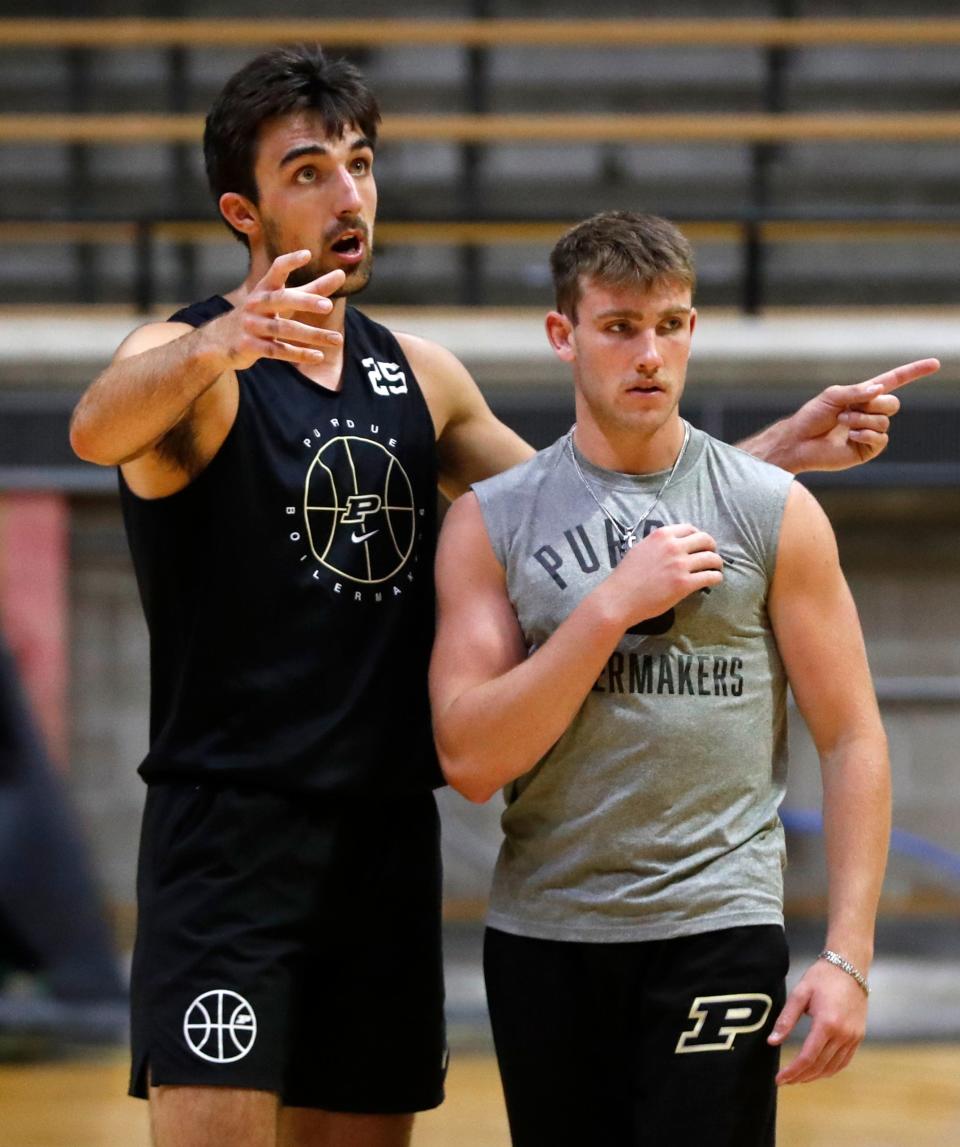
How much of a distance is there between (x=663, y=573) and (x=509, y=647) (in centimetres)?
25

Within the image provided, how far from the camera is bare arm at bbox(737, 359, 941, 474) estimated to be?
229 centimetres

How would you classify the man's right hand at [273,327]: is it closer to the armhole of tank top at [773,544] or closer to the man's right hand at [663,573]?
the man's right hand at [663,573]

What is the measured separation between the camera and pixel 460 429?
8.13 ft

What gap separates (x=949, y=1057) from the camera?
16.0 ft

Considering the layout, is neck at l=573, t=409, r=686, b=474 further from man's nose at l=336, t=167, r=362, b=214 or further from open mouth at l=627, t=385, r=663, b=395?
man's nose at l=336, t=167, r=362, b=214

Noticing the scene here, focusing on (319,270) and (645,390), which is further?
(319,270)

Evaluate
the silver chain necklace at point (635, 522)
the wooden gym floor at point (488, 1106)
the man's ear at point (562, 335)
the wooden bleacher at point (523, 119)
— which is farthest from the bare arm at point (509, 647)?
the wooden bleacher at point (523, 119)

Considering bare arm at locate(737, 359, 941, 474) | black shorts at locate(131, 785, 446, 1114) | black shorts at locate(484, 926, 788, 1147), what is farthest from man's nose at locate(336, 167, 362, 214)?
black shorts at locate(484, 926, 788, 1147)

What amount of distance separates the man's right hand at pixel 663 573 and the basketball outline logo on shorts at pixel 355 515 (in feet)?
1.45

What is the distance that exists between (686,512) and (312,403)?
541 mm

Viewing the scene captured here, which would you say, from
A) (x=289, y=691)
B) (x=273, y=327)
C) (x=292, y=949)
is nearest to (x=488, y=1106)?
(x=292, y=949)

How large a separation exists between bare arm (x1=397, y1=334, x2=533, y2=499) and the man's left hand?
2.90ft

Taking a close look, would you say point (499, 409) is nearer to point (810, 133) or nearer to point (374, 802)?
point (810, 133)

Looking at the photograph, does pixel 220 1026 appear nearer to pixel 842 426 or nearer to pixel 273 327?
pixel 273 327
